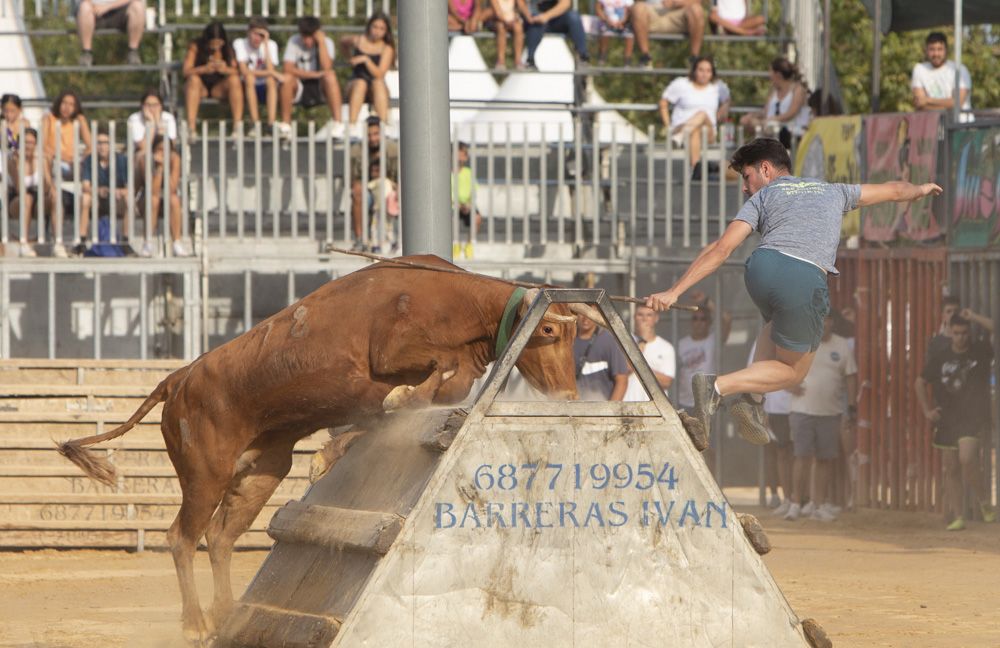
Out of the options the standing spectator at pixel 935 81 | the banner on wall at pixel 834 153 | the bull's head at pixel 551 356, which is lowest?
the bull's head at pixel 551 356

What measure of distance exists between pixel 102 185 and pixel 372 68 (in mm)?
3425

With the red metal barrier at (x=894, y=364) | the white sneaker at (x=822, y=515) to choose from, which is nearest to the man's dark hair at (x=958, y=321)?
the red metal barrier at (x=894, y=364)

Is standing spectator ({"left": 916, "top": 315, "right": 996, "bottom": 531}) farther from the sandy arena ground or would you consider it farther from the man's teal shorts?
the man's teal shorts

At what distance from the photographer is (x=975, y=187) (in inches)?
587

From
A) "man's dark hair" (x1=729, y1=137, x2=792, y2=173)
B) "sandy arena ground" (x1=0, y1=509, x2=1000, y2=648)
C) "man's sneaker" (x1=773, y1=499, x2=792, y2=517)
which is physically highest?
"man's dark hair" (x1=729, y1=137, x2=792, y2=173)

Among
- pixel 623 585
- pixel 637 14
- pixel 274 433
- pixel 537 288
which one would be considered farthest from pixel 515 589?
pixel 637 14

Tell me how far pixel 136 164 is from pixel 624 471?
1077 cm

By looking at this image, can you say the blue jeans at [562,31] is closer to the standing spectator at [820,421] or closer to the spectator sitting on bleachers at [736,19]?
the spectator sitting on bleachers at [736,19]

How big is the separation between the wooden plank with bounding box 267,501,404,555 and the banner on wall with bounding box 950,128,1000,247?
8938mm

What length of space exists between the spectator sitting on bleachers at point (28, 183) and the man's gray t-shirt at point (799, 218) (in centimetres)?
920

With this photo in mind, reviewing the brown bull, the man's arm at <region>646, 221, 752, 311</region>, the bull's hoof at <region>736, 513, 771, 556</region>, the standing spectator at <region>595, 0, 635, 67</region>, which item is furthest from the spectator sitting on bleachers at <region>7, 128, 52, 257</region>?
the bull's hoof at <region>736, 513, 771, 556</region>

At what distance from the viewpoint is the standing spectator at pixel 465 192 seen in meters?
16.0

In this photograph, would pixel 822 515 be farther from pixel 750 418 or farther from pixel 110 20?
pixel 110 20

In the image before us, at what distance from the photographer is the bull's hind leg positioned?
8.54m
